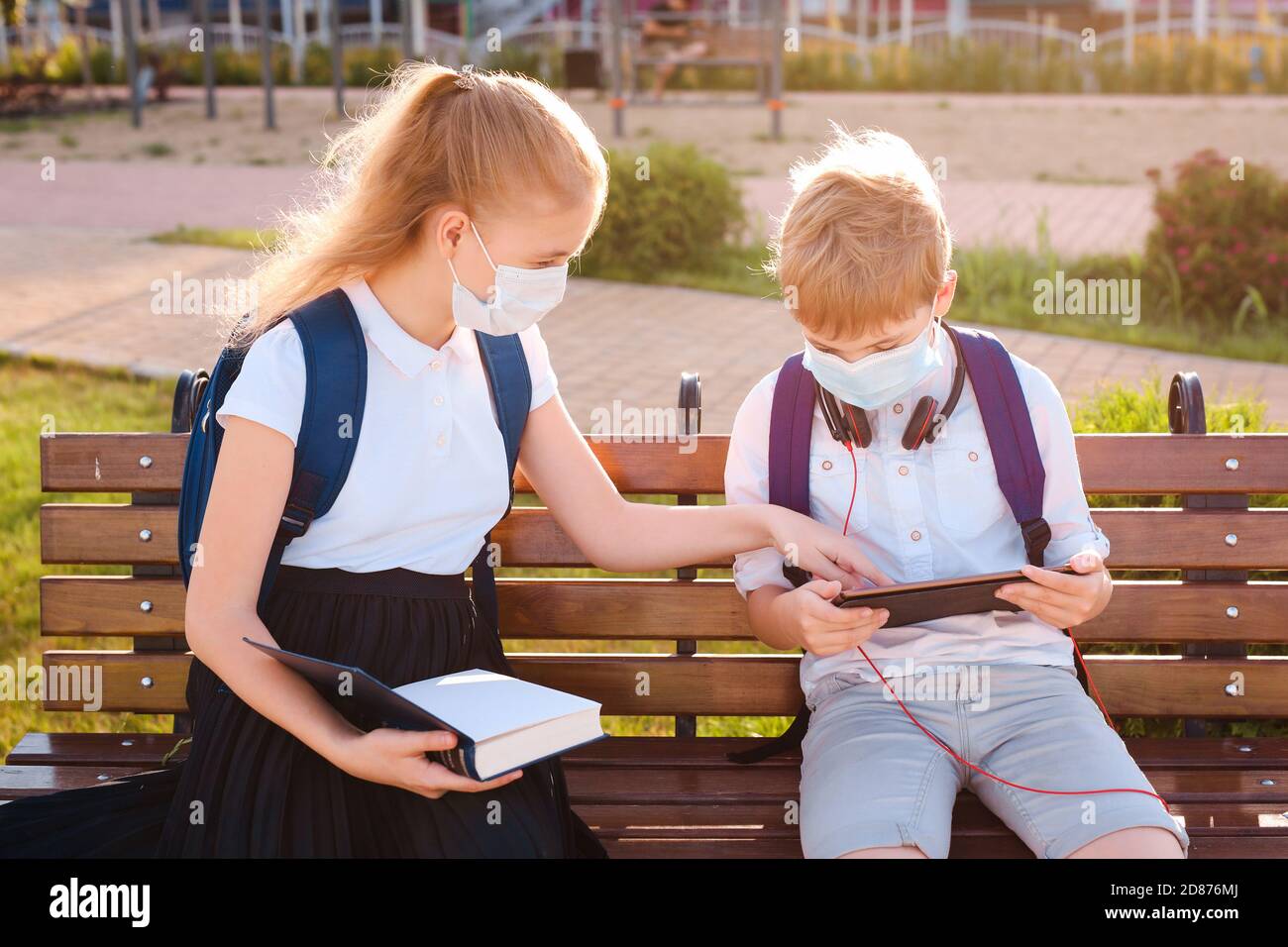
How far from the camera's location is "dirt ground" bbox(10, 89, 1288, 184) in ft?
50.0

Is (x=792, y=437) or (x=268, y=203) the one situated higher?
(x=268, y=203)

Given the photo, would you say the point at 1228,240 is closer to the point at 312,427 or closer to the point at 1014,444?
the point at 1014,444

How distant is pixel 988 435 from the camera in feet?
8.50

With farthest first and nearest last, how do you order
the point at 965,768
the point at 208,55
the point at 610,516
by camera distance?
the point at 208,55 → the point at 610,516 → the point at 965,768

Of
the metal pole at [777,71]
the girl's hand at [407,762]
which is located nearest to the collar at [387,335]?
the girl's hand at [407,762]

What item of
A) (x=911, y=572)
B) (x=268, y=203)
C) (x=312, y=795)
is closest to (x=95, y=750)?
(x=312, y=795)

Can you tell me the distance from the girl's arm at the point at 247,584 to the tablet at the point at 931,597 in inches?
33.3

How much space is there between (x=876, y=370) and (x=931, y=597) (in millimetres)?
420

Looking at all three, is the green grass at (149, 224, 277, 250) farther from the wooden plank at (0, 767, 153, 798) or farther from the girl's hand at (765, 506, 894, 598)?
the girl's hand at (765, 506, 894, 598)

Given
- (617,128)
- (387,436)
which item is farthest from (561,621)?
(617,128)

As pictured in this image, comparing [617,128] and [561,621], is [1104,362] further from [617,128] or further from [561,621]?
[617,128]

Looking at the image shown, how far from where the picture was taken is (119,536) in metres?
3.01

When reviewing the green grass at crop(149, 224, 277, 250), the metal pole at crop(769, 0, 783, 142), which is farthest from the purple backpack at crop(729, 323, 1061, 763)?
the metal pole at crop(769, 0, 783, 142)
